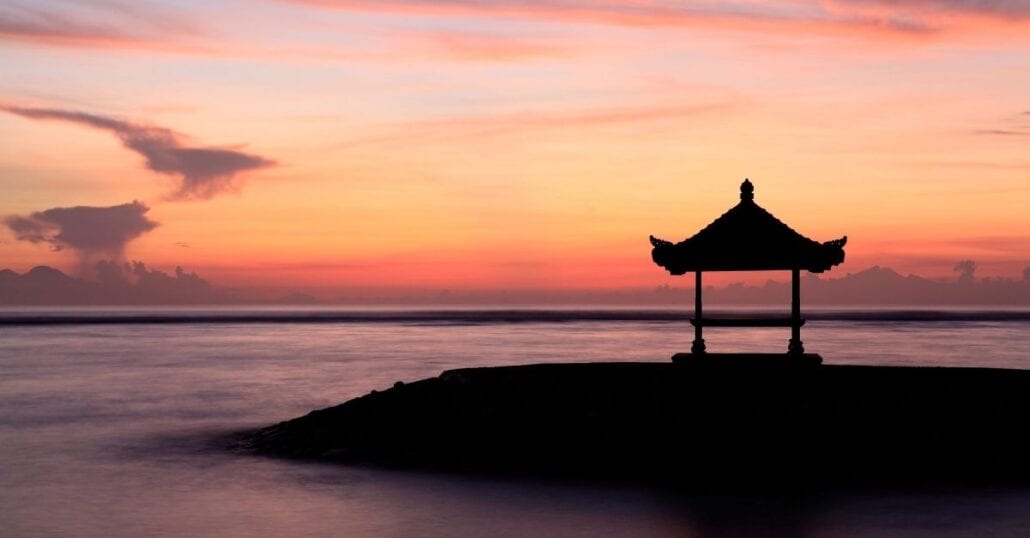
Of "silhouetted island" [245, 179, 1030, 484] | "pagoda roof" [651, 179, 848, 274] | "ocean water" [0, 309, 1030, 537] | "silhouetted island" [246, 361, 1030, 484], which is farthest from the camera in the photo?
"pagoda roof" [651, 179, 848, 274]

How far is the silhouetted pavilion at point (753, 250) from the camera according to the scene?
22109 millimetres

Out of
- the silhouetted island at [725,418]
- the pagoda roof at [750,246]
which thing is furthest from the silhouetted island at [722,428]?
the pagoda roof at [750,246]

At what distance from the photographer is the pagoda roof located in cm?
2211

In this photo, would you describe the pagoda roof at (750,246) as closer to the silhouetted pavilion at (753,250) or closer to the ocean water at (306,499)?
the silhouetted pavilion at (753,250)

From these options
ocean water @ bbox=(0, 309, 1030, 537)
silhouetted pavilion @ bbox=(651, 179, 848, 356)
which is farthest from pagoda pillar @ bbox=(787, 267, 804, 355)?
ocean water @ bbox=(0, 309, 1030, 537)

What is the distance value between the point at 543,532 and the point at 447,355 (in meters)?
53.8

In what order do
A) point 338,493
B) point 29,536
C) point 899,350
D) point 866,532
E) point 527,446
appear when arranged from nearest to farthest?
1. point 866,532
2. point 29,536
3. point 338,493
4. point 527,446
5. point 899,350

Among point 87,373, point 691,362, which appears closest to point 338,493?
point 691,362

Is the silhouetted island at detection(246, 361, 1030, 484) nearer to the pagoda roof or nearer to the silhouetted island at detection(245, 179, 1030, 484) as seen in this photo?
the silhouetted island at detection(245, 179, 1030, 484)

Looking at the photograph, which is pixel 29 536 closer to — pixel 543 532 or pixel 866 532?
pixel 543 532

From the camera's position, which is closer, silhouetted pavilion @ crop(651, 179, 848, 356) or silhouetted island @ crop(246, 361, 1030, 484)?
silhouetted island @ crop(246, 361, 1030, 484)

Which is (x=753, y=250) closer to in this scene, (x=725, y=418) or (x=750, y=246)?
(x=750, y=246)

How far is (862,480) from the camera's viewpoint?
18.4 m

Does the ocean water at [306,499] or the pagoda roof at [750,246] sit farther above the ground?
the pagoda roof at [750,246]
